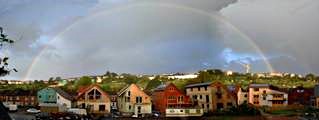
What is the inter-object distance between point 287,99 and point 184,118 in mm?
43307

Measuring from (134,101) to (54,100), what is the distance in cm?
2209

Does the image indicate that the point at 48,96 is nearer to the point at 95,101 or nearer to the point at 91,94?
the point at 91,94

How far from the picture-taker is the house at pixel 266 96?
387ft

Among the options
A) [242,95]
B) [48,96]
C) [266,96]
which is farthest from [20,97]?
[266,96]

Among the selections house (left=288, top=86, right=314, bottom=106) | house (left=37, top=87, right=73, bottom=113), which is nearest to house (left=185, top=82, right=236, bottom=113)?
house (left=37, top=87, right=73, bottom=113)

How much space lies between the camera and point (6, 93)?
412 ft

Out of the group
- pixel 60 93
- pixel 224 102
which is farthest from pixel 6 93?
pixel 224 102

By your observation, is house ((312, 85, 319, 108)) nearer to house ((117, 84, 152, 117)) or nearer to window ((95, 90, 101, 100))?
house ((117, 84, 152, 117))

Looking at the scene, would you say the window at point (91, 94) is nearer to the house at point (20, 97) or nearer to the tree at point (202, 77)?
the house at point (20, 97)

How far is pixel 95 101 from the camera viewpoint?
95.5m

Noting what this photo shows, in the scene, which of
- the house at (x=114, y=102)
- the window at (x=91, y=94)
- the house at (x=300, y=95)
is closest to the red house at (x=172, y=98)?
the house at (x=114, y=102)

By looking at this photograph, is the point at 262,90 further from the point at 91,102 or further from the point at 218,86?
the point at 91,102

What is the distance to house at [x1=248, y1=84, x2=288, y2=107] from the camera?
4648 inches

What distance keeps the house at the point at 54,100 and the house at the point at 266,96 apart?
1778 inches
